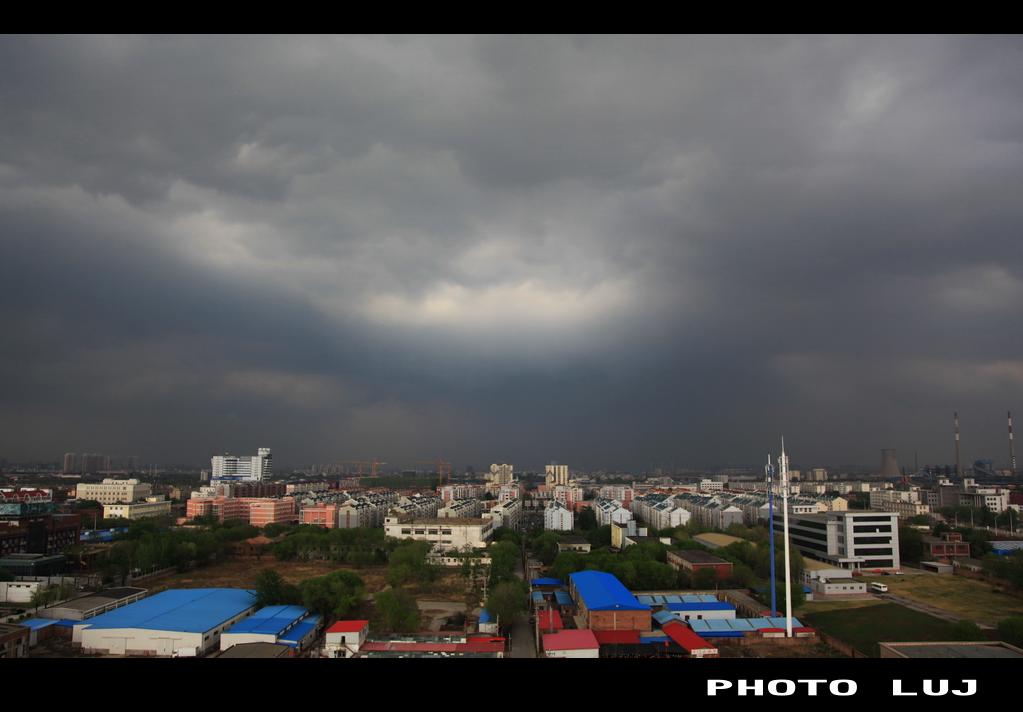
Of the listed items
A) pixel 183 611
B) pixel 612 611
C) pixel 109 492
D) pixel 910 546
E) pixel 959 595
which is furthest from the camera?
pixel 109 492

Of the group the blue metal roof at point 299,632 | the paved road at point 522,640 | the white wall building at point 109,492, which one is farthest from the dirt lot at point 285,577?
the white wall building at point 109,492

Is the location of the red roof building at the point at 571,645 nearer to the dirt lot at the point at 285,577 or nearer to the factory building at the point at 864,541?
the dirt lot at the point at 285,577

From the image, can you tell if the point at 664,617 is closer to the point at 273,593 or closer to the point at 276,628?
the point at 276,628

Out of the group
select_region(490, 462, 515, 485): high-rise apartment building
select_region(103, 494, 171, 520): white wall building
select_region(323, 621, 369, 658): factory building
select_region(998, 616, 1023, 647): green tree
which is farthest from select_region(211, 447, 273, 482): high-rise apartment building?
select_region(998, 616, 1023, 647): green tree

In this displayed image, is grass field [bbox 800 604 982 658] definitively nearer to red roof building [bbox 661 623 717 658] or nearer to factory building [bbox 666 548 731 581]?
factory building [bbox 666 548 731 581]

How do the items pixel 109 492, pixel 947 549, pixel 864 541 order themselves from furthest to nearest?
pixel 109 492, pixel 947 549, pixel 864 541

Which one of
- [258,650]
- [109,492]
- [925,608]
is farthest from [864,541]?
[109,492]
